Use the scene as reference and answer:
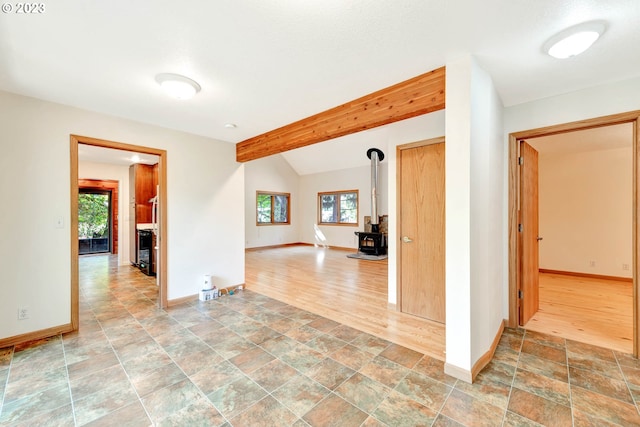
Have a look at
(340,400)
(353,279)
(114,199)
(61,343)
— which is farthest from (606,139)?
(114,199)

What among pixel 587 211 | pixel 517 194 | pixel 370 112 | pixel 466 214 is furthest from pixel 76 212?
pixel 587 211

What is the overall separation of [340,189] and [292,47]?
742 centimetres

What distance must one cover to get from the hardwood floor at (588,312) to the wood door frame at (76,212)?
4.49 metres

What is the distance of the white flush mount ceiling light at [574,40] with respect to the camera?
5.23 ft

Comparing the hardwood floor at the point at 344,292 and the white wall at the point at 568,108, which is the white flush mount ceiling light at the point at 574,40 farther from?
the hardwood floor at the point at 344,292

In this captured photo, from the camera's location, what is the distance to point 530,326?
2.88 m

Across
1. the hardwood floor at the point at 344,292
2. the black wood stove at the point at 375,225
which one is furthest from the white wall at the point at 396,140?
the black wood stove at the point at 375,225

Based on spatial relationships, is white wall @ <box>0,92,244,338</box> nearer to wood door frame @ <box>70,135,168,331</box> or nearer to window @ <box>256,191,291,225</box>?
wood door frame @ <box>70,135,168,331</box>

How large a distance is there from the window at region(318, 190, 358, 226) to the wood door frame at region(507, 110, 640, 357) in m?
5.98

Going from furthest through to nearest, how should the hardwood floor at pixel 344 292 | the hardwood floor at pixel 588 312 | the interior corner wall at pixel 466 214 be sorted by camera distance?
the hardwood floor at pixel 344 292, the hardwood floor at pixel 588 312, the interior corner wall at pixel 466 214

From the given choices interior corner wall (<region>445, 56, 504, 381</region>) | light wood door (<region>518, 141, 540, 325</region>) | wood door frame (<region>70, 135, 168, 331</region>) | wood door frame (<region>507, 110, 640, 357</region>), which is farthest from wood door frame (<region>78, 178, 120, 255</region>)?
light wood door (<region>518, 141, 540, 325</region>)

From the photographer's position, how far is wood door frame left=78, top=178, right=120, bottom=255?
665cm

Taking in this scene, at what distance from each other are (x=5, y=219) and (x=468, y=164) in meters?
4.11

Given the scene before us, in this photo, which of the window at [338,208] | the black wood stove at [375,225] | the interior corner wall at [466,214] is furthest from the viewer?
the window at [338,208]
